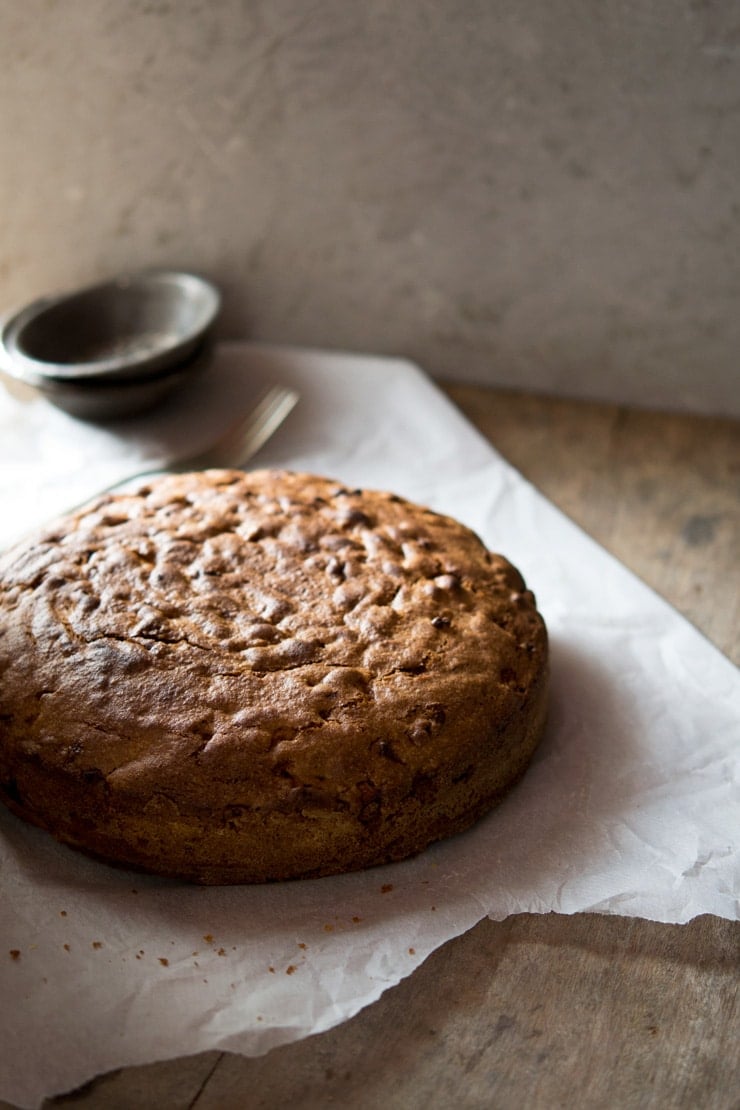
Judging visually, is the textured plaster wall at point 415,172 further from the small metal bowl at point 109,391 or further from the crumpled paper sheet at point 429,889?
the crumpled paper sheet at point 429,889

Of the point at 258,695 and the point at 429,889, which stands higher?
the point at 258,695

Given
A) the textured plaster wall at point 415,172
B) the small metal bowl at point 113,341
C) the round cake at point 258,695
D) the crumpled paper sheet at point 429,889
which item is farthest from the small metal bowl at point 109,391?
the crumpled paper sheet at point 429,889

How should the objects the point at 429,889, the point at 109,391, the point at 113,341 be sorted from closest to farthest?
1. the point at 429,889
2. the point at 109,391
3. the point at 113,341

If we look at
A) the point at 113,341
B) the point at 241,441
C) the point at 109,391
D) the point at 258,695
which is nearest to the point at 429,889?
the point at 258,695

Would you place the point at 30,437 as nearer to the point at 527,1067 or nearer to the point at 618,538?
the point at 618,538

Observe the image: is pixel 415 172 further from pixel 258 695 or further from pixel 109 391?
pixel 258 695

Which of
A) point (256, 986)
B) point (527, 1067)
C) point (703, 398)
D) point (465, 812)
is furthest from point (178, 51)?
point (527, 1067)

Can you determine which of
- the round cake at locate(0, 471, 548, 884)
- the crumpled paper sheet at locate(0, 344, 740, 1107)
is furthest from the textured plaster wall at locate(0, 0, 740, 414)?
the round cake at locate(0, 471, 548, 884)
